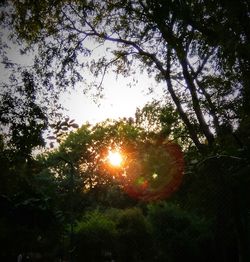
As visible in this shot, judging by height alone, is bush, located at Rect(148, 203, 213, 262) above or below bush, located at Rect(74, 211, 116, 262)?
below

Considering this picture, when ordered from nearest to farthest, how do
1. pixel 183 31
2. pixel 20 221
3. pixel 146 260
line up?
pixel 183 31
pixel 20 221
pixel 146 260

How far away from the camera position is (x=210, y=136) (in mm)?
15031

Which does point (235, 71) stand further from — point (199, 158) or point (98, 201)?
point (98, 201)

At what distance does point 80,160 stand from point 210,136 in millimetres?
42500

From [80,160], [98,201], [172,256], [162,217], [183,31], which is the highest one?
[80,160]

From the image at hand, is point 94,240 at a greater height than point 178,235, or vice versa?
point 94,240

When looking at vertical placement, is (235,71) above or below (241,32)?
above

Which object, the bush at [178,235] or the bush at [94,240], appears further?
the bush at [94,240]

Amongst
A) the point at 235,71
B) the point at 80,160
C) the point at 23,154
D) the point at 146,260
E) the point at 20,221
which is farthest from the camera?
the point at 80,160

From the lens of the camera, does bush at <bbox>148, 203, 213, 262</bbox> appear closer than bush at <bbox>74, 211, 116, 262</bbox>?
Yes

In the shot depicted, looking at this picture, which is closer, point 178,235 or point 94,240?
point 178,235

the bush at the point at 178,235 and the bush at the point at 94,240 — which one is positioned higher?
the bush at the point at 94,240

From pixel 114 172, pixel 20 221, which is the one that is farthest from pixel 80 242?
pixel 114 172

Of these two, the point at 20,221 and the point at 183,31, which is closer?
the point at 183,31
